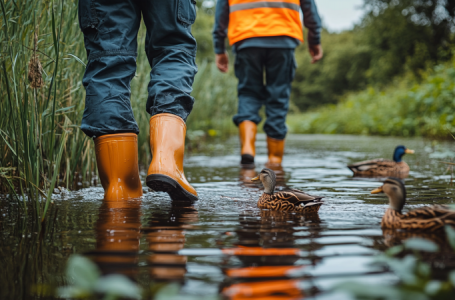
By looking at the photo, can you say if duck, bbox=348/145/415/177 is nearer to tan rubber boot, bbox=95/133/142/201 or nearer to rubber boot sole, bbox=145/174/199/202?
rubber boot sole, bbox=145/174/199/202

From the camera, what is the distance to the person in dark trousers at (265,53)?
5637 millimetres

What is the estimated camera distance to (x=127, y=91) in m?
3.11

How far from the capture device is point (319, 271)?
1.53 metres

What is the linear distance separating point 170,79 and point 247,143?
272 cm

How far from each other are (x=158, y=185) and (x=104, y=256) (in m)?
1.16

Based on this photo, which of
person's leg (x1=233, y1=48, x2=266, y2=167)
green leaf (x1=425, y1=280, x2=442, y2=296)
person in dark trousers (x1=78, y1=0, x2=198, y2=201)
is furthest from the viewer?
person's leg (x1=233, y1=48, x2=266, y2=167)

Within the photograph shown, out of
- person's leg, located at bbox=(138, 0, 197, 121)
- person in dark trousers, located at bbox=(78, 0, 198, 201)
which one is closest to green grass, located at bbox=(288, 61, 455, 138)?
person's leg, located at bbox=(138, 0, 197, 121)

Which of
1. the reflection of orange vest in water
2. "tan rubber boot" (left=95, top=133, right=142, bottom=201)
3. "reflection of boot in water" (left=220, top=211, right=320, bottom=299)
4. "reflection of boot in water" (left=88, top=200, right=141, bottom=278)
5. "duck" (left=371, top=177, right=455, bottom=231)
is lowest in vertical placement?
"reflection of boot in water" (left=220, top=211, right=320, bottom=299)

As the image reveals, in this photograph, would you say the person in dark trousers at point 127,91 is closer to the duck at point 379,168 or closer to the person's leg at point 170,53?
the person's leg at point 170,53

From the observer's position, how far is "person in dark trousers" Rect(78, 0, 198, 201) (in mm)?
2984

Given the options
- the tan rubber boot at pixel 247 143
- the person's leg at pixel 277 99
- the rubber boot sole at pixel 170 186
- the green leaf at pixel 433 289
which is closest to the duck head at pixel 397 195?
the rubber boot sole at pixel 170 186

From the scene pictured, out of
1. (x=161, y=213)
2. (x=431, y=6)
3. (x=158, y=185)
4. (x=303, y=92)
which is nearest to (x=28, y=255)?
(x=161, y=213)

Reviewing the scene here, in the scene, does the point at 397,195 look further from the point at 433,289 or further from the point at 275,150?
the point at 275,150

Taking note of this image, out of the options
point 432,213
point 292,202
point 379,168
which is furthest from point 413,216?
point 379,168
